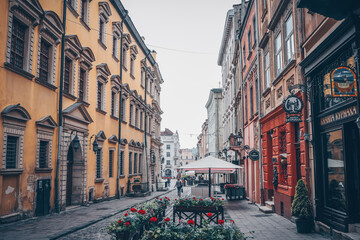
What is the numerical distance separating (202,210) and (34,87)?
25.8 feet

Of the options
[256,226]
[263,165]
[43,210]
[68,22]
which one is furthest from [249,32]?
[43,210]

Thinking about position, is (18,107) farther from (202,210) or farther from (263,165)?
(263,165)

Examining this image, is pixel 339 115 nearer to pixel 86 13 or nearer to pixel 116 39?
pixel 86 13

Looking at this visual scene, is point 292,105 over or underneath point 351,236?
over

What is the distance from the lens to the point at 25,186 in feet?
42.2

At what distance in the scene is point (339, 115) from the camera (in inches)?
358

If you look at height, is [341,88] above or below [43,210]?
above

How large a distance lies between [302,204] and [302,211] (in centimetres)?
20

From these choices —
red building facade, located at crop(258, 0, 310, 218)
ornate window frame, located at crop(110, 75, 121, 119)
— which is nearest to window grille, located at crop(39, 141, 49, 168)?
red building facade, located at crop(258, 0, 310, 218)

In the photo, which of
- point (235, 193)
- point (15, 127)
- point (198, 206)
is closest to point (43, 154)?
point (15, 127)

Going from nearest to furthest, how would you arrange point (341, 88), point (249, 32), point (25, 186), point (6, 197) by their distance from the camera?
point (341, 88) → point (6, 197) → point (25, 186) → point (249, 32)

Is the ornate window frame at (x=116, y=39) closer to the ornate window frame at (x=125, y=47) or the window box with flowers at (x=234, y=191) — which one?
the ornate window frame at (x=125, y=47)

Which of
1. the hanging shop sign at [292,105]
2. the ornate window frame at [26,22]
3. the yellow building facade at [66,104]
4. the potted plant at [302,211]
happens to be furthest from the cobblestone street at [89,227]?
the ornate window frame at [26,22]

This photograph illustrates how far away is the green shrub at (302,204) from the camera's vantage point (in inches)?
410
